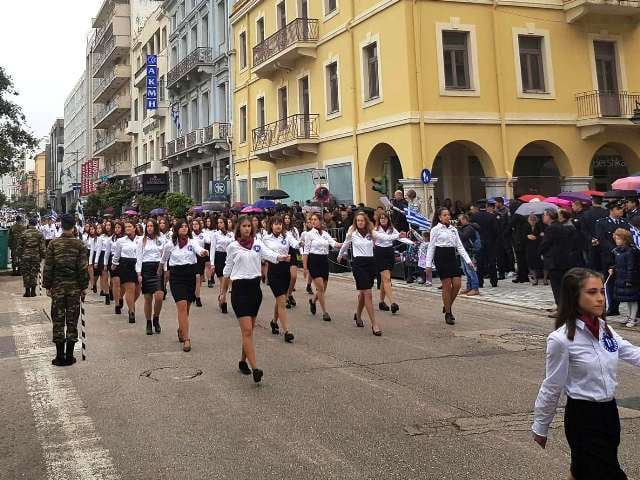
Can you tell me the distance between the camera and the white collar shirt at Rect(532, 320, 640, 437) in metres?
3.12

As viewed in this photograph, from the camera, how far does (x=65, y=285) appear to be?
783 cm

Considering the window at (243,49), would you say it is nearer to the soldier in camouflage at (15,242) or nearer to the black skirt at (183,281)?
the soldier in camouflage at (15,242)

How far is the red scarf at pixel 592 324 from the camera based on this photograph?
3187 millimetres

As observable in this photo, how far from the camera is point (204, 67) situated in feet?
115

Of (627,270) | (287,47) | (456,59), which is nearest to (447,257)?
(627,270)

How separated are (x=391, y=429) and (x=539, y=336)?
4.67 meters

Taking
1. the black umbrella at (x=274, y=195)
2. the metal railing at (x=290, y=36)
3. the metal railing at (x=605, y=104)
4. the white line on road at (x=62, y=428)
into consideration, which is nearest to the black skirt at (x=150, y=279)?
the white line on road at (x=62, y=428)

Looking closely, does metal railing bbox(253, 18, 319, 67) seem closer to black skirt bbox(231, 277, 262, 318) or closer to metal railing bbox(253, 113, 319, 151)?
metal railing bbox(253, 113, 319, 151)

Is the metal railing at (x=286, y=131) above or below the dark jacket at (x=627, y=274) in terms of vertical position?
above

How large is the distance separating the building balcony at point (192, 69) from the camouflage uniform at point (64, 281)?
28964 mm

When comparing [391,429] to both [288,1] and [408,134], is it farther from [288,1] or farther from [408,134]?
[288,1]

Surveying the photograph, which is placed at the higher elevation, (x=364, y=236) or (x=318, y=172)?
(x=318, y=172)

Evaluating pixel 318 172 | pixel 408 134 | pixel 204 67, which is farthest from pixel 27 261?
pixel 204 67

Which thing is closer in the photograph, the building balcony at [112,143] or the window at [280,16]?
the window at [280,16]
